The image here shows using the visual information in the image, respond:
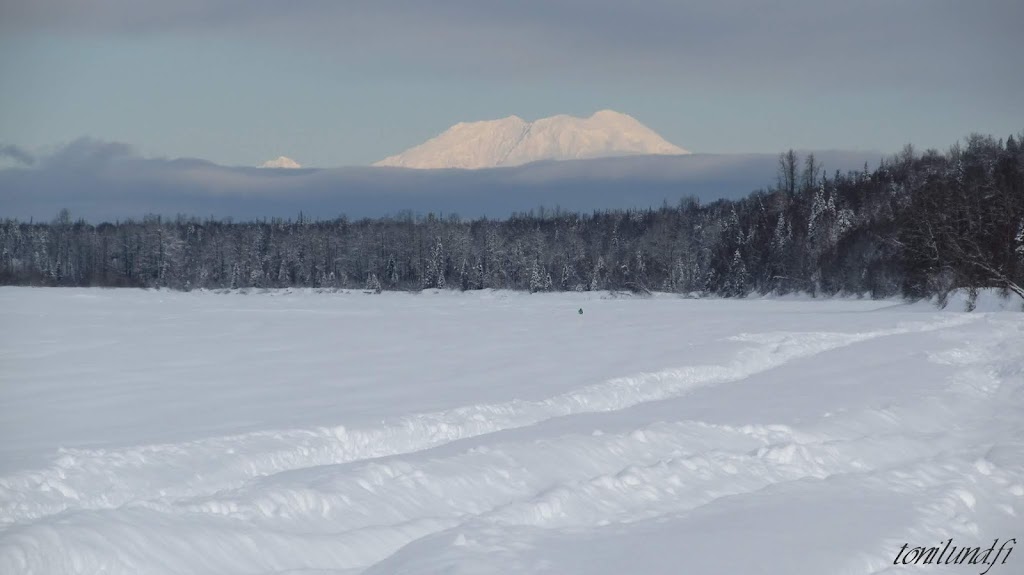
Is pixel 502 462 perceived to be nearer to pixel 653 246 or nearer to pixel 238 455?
pixel 238 455

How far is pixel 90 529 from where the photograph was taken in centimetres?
877

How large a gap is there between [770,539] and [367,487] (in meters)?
4.50

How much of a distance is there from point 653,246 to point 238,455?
119m

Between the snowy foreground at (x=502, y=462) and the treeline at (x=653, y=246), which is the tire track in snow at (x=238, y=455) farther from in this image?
the treeline at (x=653, y=246)

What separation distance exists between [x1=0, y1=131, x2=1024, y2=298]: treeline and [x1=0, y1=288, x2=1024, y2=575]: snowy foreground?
3434 centimetres

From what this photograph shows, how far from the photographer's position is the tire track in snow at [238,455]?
10523mm

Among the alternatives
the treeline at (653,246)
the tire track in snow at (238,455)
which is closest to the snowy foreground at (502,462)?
the tire track in snow at (238,455)

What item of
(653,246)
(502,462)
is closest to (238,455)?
(502,462)

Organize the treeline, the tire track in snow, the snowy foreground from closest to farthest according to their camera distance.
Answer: the snowy foreground
the tire track in snow
the treeline

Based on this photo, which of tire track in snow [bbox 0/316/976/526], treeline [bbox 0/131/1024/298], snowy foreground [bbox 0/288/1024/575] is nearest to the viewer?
snowy foreground [bbox 0/288/1024/575]

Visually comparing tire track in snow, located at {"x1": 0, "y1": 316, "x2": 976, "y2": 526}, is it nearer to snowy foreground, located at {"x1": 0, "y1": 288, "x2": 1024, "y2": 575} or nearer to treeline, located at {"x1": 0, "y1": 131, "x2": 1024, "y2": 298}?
snowy foreground, located at {"x1": 0, "y1": 288, "x2": 1024, "y2": 575}

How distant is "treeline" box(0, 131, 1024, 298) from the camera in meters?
57.6

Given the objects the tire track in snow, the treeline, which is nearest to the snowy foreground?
the tire track in snow

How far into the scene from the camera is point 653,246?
129 meters
